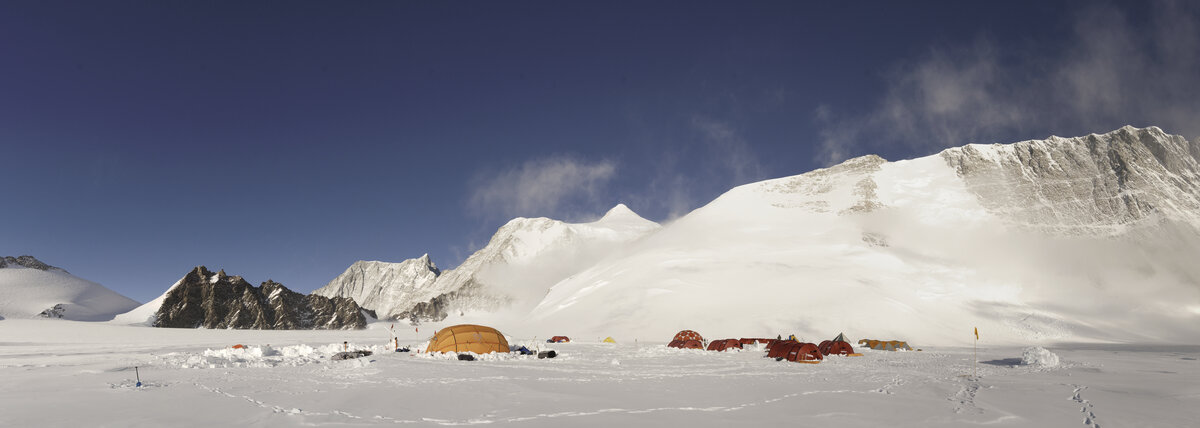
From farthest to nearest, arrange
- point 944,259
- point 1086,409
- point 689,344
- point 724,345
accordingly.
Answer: point 944,259, point 689,344, point 724,345, point 1086,409

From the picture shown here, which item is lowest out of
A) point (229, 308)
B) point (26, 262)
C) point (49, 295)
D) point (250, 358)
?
point (250, 358)

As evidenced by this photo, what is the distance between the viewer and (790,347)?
33375 millimetres

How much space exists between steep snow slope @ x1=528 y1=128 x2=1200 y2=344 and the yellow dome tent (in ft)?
126

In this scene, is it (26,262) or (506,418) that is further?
(26,262)

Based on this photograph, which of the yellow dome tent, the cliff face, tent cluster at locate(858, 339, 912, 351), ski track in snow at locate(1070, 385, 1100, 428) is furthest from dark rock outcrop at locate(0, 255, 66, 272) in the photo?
the cliff face

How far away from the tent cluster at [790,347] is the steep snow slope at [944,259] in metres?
19.4

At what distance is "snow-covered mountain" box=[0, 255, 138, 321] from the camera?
278 ft

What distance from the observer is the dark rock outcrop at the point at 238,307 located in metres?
101

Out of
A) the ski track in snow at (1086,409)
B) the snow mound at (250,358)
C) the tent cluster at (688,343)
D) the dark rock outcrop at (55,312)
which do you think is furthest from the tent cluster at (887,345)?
the dark rock outcrop at (55,312)

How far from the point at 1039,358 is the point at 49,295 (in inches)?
5344

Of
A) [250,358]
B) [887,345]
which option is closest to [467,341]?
[250,358]

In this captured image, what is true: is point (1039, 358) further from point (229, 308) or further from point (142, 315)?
point (142, 315)

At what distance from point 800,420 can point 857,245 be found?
10254 cm

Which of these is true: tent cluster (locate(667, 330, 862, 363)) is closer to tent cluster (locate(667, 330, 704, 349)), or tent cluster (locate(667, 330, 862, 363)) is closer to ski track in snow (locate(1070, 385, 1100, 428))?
tent cluster (locate(667, 330, 704, 349))
